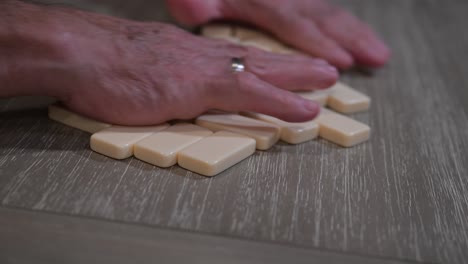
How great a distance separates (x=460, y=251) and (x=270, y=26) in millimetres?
1052

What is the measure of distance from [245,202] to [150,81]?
357 millimetres

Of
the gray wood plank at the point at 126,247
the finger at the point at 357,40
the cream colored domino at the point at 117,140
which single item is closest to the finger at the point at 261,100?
the cream colored domino at the point at 117,140

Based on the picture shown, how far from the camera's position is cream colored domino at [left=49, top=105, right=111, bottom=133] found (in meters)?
1.31

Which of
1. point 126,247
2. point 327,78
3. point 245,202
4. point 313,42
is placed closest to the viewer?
point 126,247

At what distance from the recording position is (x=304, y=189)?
119 centimetres

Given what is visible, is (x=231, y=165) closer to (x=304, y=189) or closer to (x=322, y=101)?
(x=304, y=189)

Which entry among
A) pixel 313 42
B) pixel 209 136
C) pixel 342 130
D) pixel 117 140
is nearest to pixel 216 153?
pixel 209 136

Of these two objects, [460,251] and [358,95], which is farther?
[358,95]

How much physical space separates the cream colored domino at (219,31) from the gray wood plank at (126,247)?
3.17ft

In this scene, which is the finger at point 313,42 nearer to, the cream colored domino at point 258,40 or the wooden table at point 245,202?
the cream colored domino at point 258,40

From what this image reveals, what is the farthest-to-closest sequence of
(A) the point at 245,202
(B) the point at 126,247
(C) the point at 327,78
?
→ (C) the point at 327,78 < (A) the point at 245,202 < (B) the point at 126,247

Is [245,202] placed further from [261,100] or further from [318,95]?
[318,95]

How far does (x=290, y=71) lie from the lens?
56.4 inches

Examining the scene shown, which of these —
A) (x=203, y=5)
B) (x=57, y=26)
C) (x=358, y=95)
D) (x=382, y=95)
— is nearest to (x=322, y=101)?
(x=358, y=95)
